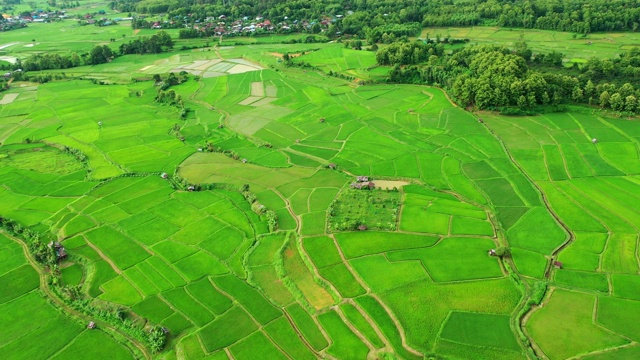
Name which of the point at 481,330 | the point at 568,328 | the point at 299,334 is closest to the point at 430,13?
the point at 568,328

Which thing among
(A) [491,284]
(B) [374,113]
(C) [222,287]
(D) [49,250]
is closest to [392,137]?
(B) [374,113]

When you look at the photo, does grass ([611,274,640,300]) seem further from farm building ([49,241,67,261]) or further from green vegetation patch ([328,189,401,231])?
farm building ([49,241,67,261])

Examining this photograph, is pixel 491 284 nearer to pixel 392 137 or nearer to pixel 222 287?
pixel 222 287

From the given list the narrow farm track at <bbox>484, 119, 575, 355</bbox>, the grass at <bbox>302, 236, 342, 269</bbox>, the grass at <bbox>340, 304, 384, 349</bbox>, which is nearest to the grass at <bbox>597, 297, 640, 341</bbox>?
the narrow farm track at <bbox>484, 119, 575, 355</bbox>

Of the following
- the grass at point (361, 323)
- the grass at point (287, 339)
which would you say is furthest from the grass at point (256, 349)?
the grass at point (361, 323)

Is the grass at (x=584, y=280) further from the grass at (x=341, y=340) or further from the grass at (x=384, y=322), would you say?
the grass at (x=341, y=340)

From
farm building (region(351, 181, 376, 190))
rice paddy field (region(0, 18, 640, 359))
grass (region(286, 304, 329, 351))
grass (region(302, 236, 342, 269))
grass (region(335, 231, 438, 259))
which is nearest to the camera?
grass (region(286, 304, 329, 351))

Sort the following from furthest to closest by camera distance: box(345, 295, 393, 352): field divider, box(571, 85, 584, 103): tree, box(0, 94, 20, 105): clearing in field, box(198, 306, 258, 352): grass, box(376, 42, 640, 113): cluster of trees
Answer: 1. box(0, 94, 20, 105): clearing in field
2. box(571, 85, 584, 103): tree
3. box(376, 42, 640, 113): cluster of trees
4. box(198, 306, 258, 352): grass
5. box(345, 295, 393, 352): field divider

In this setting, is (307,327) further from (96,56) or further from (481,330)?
(96,56)
